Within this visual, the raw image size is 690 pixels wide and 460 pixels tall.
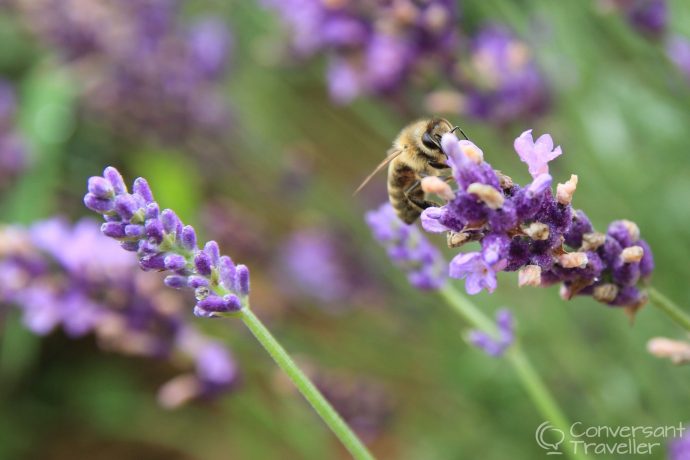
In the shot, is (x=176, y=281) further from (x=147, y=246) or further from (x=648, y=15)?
(x=648, y=15)

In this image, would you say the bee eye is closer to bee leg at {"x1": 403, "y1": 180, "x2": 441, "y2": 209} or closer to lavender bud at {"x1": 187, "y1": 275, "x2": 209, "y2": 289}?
bee leg at {"x1": 403, "y1": 180, "x2": 441, "y2": 209}

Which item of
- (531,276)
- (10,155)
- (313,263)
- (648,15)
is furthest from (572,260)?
(10,155)

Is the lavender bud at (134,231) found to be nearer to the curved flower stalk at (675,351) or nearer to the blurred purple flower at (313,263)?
the curved flower stalk at (675,351)

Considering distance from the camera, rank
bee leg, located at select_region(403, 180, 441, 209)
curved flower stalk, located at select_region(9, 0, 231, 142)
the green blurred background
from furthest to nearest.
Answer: curved flower stalk, located at select_region(9, 0, 231, 142)
the green blurred background
bee leg, located at select_region(403, 180, 441, 209)

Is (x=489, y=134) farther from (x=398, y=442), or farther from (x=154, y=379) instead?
(x=154, y=379)

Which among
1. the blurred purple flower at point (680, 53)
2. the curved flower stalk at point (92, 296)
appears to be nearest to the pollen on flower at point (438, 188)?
the curved flower stalk at point (92, 296)

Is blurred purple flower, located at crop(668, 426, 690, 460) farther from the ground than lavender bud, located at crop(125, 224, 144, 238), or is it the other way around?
lavender bud, located at crop(125, 224, 144, 238)

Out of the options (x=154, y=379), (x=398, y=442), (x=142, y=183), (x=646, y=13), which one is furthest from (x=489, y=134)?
(x=154, y=379)

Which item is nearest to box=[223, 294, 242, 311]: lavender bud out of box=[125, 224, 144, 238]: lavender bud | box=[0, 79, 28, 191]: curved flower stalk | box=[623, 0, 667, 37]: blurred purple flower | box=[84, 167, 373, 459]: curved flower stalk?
box=[84, 167, 373, 459]: curved flower stalk
